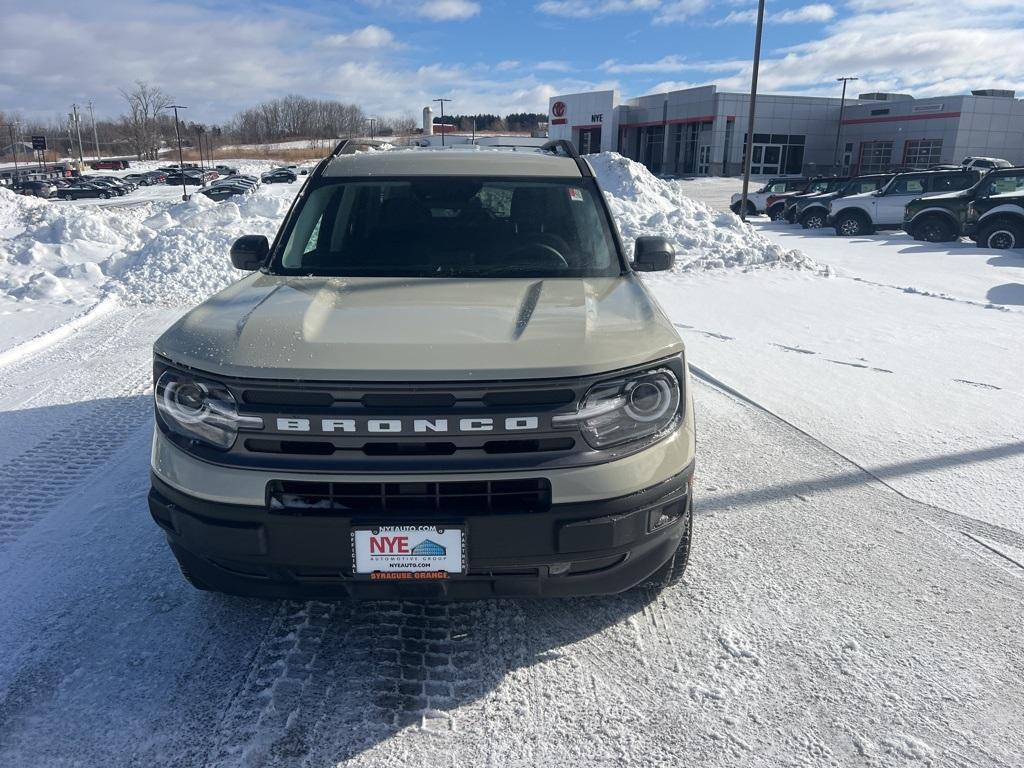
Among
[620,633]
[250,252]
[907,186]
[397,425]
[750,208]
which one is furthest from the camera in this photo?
[750,208]

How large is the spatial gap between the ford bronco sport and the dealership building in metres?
56.5

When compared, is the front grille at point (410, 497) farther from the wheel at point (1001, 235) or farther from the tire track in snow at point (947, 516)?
the wheel at point (1001, 235)

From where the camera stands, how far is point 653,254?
397cm

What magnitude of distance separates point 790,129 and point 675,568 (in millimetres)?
60814

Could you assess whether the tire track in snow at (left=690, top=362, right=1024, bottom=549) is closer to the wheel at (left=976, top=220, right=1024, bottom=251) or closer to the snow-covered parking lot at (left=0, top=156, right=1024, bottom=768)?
the snow-covered parking lot at (left=0, top=156, right=1024, bottom=768)

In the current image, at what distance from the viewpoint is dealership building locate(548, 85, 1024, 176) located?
49438 millimetres

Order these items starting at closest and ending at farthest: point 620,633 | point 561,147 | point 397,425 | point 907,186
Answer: point 397,425 → point 620,633 → point 561,147 → point 907,186

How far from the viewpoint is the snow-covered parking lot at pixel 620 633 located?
2.39 metres

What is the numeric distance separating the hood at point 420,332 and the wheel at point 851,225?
62.4 feet

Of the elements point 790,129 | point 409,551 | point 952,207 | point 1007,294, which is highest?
point 790,129

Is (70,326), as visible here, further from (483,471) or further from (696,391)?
(483,471)

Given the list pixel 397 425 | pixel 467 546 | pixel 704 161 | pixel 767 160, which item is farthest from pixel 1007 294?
Answer: pixel 767 160

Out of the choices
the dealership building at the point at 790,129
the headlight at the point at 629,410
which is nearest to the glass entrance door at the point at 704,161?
the dealership building at the point at 790,129

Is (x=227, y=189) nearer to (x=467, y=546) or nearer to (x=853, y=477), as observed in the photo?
(x=853, y=477)
